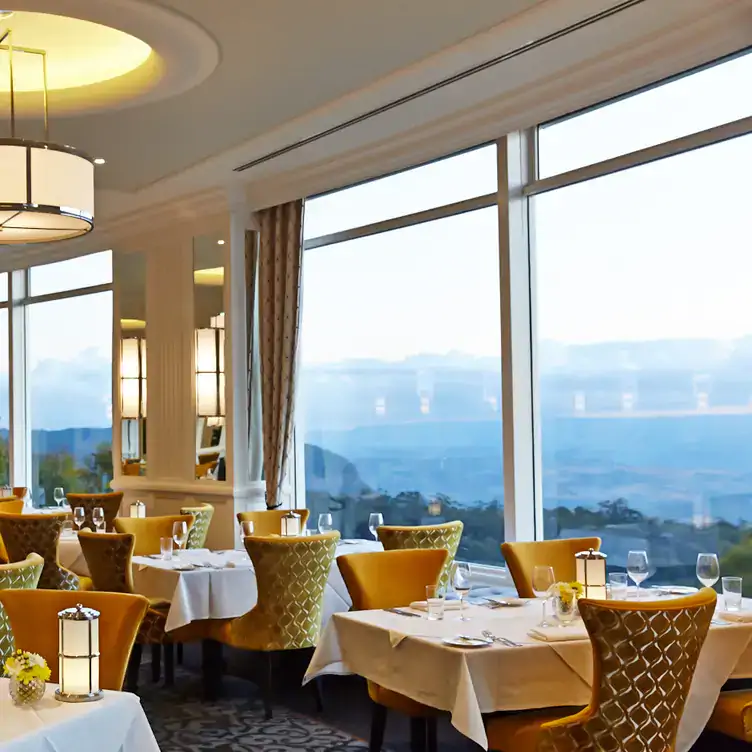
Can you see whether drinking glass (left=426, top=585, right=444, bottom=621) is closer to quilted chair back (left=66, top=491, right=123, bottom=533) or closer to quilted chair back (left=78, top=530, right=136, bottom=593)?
quilted chair back (left=78, top=530, right=136, bottom=593)

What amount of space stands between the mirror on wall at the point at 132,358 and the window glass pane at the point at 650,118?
5235 mm

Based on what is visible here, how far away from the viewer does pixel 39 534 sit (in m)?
7.56

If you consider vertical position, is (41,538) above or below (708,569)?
below

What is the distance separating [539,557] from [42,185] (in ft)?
11.3

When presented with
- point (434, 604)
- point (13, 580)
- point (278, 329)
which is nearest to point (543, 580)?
point (434, 604)

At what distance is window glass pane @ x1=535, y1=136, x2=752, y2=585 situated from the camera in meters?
6.46

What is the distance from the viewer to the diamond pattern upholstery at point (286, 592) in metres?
6.26

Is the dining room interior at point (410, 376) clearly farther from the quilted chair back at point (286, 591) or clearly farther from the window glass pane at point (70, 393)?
the window glass pane at point (70, 393)

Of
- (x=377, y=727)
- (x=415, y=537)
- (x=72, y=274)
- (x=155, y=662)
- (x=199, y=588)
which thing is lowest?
(x=155, y=662)

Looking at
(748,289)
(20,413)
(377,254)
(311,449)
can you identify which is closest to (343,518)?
(311,449)

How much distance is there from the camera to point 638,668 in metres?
3.72

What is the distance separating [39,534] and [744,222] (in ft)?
16.4

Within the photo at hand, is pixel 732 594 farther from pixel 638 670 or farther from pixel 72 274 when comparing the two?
pixel 72 274

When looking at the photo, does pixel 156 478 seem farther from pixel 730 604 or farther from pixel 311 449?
pixel 730 604
